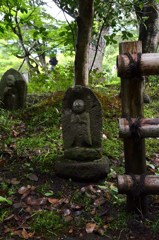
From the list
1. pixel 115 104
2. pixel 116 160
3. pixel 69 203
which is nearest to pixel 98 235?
pixel 69 203

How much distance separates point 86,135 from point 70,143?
0.77 feet

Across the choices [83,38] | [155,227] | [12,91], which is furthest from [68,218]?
[12,91]

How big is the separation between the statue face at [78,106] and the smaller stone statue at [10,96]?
2900 mm


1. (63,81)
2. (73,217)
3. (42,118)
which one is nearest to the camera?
(73,217)

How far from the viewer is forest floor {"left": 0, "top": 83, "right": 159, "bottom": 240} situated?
9.34 ft

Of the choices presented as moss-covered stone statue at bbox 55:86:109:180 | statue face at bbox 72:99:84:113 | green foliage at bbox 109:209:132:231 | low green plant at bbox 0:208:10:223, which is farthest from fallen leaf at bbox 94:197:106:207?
statue face at bbox 72:99:84:113

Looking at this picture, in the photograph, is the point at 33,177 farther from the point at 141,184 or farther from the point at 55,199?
the point at 141,184

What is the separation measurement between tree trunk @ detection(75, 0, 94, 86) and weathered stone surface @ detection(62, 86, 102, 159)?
141cm

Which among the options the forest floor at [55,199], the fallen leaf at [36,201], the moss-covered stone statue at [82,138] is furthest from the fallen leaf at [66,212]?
the moss-covered stone statue at [82,138]

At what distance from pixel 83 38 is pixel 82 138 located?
1862 mm

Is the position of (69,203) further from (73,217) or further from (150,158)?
(150,158)

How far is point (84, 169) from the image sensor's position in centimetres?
359

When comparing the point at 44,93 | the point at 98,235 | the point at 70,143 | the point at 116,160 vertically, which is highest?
the point at 44,93

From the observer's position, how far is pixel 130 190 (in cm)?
272
